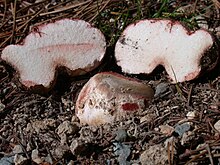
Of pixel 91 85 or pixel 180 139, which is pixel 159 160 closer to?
pixel 180 139

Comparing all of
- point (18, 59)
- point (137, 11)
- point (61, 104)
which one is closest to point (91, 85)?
point (61, 104)

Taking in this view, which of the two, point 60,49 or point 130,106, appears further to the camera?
point 60,49

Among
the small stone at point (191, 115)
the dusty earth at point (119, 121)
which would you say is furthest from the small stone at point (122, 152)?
the small stone at point (191, 115)

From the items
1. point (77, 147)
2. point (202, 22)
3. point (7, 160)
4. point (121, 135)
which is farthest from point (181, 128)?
point (202, 22)

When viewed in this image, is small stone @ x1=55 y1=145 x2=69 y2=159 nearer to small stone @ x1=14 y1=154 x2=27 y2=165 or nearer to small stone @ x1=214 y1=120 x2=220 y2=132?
small stone @ x1=14 y1=154 x2=27 y2=165

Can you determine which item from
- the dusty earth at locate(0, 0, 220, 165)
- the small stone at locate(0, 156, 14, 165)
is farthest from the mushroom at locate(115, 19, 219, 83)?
the small stone at locate(0, 156, 14, 165)

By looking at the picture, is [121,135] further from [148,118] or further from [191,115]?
[191,115]

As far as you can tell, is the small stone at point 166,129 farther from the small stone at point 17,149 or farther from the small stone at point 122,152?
the small stone at point 17,149
